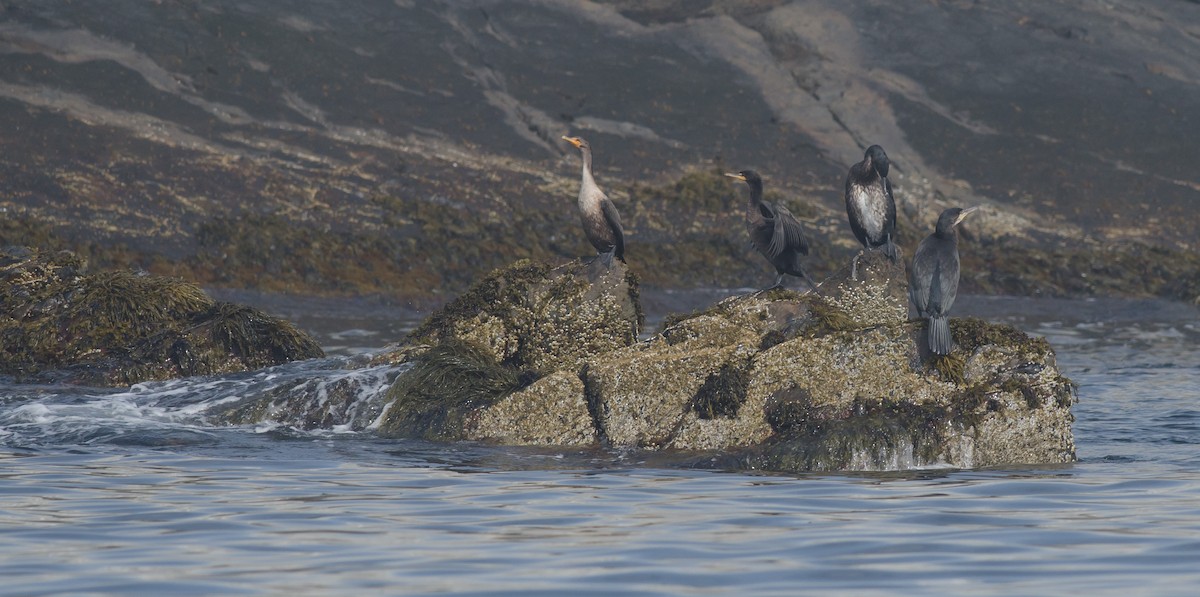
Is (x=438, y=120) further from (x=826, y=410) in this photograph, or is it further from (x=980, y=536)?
(x=980, y=536)

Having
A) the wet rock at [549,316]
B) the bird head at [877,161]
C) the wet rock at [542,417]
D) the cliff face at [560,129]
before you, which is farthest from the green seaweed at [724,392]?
the cliff face at [560,129]

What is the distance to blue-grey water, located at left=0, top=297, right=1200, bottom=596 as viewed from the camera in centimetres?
812

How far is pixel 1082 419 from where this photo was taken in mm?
15875

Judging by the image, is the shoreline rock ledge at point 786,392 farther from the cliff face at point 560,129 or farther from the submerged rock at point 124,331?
the cliff face at point 560,129

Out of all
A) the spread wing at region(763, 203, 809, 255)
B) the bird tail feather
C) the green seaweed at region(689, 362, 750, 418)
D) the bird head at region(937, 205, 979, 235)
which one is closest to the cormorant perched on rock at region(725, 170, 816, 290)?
the spread wing at region(763, 203, 809, 255)

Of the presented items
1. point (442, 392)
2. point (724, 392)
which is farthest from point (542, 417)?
point (724, 392)

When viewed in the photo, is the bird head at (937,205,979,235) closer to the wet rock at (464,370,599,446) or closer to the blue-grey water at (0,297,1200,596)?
the blue-grey water at (0,297,1200,596)

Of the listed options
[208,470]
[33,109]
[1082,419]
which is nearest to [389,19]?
[33,109]

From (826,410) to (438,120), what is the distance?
2310 cm

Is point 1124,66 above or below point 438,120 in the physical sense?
above

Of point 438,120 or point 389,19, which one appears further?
point 389,19

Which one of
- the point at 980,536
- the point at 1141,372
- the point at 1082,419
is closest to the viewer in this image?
the point at 980,536

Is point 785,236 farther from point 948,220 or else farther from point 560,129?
point 560,129

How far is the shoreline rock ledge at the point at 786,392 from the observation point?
39.1ft
